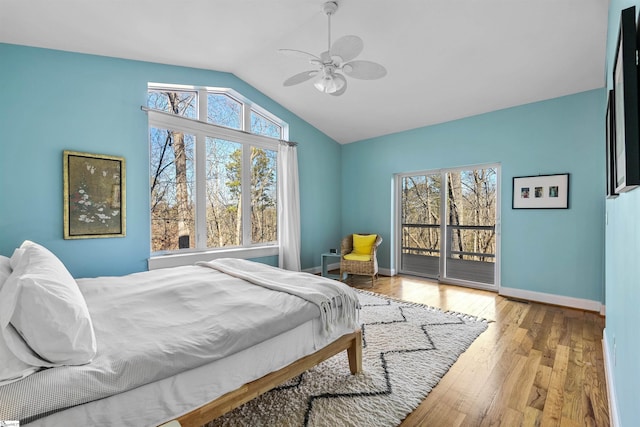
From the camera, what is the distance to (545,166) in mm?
3777

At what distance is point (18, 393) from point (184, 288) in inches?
41.6

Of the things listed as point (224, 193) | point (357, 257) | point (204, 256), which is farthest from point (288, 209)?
point (204, 256)

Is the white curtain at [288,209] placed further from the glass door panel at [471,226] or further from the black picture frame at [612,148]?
the black picture frame at [612,148]

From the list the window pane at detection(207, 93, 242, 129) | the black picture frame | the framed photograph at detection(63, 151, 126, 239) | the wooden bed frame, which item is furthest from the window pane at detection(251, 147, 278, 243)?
the black picture frame

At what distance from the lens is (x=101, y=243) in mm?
3305

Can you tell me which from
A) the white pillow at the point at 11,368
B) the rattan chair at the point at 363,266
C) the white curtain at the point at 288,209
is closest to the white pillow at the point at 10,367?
the white pillow at the point at 11,368

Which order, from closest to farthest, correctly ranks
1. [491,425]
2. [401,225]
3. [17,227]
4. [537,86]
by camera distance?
[491,425], [17,227], [537,86], [401,225]

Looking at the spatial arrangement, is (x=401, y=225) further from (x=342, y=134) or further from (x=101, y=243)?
(x=101, y=243)

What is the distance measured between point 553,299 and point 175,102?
5.57 m

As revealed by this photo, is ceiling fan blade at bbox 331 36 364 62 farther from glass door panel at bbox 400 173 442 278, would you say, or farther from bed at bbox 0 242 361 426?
glass door panel at bbox 400 173 442 278

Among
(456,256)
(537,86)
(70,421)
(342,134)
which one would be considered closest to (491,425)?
(70,421)

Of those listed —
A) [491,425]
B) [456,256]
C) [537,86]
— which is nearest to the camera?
[491,425]

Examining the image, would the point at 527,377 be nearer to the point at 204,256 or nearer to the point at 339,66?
the point at 339,66

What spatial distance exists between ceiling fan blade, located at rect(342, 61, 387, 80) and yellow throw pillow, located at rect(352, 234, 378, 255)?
3120 mm
